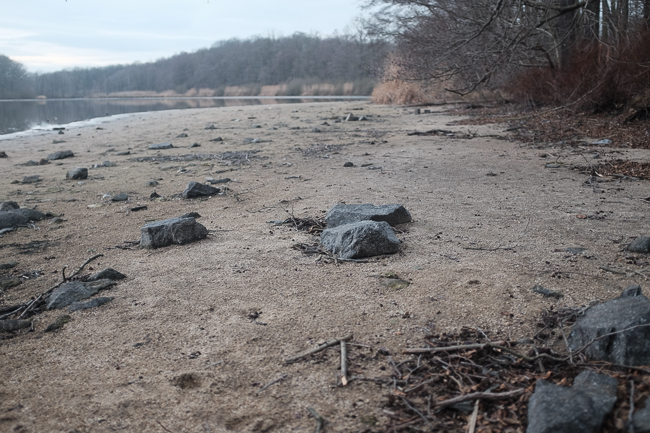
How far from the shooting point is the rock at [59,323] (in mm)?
2092

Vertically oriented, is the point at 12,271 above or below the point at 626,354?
below

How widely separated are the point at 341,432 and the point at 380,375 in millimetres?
305

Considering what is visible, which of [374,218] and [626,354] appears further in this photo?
[374,218]

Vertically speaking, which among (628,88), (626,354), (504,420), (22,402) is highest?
(628,88)

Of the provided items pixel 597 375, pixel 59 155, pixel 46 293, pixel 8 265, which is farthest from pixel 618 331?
pixel 59 155

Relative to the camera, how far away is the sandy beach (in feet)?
5.17

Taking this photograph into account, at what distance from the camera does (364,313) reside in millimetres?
2082

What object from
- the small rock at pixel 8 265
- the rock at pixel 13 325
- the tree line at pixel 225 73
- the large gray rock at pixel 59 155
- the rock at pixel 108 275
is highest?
the tree line at pixel 225 73

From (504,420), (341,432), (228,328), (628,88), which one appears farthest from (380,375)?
(628,88)

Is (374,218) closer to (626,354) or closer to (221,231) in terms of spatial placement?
(221,231)

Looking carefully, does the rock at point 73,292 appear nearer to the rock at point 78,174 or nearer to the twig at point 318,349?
the twig at point 318,349

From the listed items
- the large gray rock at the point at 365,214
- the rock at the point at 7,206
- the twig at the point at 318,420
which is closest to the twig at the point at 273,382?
the twig at the point at 318,420

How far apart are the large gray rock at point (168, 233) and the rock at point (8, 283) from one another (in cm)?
70

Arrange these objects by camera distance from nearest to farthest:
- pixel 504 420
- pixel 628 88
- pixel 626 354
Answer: pixel 504 420 → pixel 626 354 → pixel 628 88
